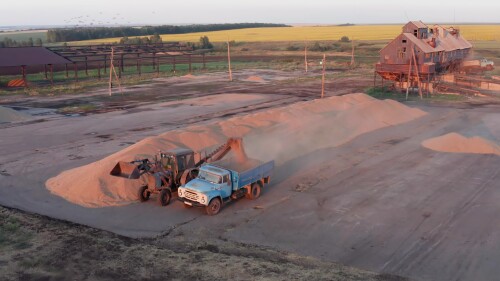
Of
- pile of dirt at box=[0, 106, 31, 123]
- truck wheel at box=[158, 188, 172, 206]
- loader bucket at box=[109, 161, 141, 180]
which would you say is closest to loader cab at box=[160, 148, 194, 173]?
truck wheel at box=[158, 188, 172, 206]

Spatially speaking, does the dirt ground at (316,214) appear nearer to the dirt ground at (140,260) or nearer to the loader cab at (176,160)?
the dirt ground at (140,260)

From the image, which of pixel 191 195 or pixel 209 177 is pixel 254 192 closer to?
pixel 209 177

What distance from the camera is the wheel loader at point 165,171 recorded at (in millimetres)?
21203

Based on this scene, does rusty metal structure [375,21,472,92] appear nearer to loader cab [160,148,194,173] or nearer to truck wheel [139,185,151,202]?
loader cab [160,148,194,173]

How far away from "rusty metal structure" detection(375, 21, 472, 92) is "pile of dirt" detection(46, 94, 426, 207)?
1381 centimetres

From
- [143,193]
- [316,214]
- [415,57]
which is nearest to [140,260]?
[143,193]

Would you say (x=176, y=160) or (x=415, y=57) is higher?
(x=415, y=57)

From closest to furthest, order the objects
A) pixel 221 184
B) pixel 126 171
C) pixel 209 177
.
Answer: pixel 221 184, pixel 209 177, pixel 126 171

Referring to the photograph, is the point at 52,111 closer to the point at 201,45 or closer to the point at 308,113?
the point at 308,113

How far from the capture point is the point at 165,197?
21.1m

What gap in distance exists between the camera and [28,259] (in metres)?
16.2

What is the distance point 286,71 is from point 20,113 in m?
49.9

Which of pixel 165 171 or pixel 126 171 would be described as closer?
pixel 165 171

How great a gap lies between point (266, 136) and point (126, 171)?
37.6 ft
